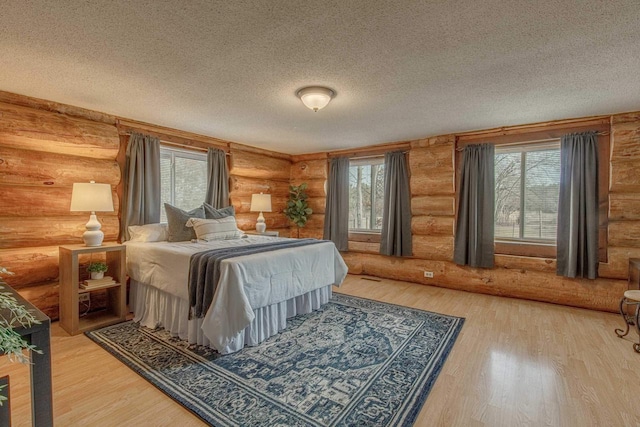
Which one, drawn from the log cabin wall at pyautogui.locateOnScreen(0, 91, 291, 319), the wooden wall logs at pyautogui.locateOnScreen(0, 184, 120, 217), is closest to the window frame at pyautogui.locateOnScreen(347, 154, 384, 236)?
the log cabin wall at pyautogui.locateOnScreen(0, 91, 291, 319)

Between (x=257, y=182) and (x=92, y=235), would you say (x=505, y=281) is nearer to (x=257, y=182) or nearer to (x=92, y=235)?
(x=257, y=182)

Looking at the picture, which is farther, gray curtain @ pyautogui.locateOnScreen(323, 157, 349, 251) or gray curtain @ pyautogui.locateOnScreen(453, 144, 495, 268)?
gray curtain @ pyautogui.locateOnScreen(323, 157, 349, 251)

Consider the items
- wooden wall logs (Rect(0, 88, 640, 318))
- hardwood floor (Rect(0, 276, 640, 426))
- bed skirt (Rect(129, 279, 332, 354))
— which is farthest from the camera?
wooden wall logs (Rect(0, 88, 640, 318))

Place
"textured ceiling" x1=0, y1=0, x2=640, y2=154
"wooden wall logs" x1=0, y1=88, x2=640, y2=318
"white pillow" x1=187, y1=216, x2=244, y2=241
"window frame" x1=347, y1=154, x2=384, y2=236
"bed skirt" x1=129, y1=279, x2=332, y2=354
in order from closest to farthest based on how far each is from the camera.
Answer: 1. "textured ceiling" x1=0, y1=0, x2=640, y2=154
2. "bed skirt" x1=129, y1=279, x2=332, y2=354
3. "wooden wall logs" x1=0, y1=88, x2=640, y2=318
4. "white pillow" x1=187, y1=216, x2=244, y2=241
5. "window frame" x1=347, y1=154, x2=384, y2=236

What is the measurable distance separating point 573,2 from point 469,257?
3428 millimetres

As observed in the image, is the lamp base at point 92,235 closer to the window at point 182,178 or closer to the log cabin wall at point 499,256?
the window at point 182,178

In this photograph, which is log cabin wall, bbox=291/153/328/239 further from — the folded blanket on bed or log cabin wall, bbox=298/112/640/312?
the folded blanket on bed

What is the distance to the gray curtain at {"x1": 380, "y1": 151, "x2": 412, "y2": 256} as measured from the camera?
5.02 m

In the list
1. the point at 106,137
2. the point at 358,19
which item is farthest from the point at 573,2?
the point at 106,137

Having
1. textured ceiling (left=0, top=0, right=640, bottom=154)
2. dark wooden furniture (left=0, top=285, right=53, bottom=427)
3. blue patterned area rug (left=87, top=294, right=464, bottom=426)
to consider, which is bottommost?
blue patterned area rug (left=87, top=294, right=464, bottom=426)

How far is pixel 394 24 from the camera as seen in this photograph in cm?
184

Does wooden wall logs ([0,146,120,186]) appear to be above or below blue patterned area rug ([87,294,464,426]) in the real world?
above

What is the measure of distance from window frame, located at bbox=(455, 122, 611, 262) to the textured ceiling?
34 centimetres

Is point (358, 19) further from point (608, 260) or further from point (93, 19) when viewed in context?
point (608, 260)
